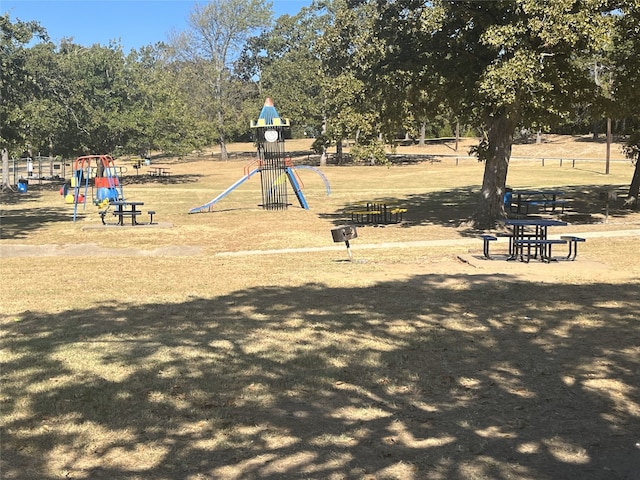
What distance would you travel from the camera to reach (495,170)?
1894cm

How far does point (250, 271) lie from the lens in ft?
40.1

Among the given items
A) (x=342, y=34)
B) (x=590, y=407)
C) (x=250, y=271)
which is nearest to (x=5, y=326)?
(x=250, y=271)

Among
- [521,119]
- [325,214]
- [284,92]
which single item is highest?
[284,92]

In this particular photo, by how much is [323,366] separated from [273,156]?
23.0m

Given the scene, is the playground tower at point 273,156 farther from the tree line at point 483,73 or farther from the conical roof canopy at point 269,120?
the tree line at point 483,73

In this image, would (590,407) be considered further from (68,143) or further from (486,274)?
(68,143)

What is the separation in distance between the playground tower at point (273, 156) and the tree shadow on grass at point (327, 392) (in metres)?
19.4

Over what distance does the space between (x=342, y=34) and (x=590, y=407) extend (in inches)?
1862

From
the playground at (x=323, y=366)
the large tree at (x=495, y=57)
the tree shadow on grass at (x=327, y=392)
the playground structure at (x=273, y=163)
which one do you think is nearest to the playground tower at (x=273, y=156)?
the playground structure at (x=273, y=163)

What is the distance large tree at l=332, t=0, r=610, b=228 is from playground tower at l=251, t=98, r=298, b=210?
927 cm

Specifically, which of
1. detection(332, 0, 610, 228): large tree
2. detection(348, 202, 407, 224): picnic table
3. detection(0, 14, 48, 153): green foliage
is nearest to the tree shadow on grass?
detection(332, 0, 610, 228): large tree

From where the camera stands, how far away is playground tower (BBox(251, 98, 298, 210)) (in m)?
27.8

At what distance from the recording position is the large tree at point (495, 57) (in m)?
15.0

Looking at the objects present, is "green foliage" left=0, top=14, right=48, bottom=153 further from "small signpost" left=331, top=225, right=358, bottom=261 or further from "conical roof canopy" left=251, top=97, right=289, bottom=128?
"small signpost" left=331, top=225, right=358, bottom=261
